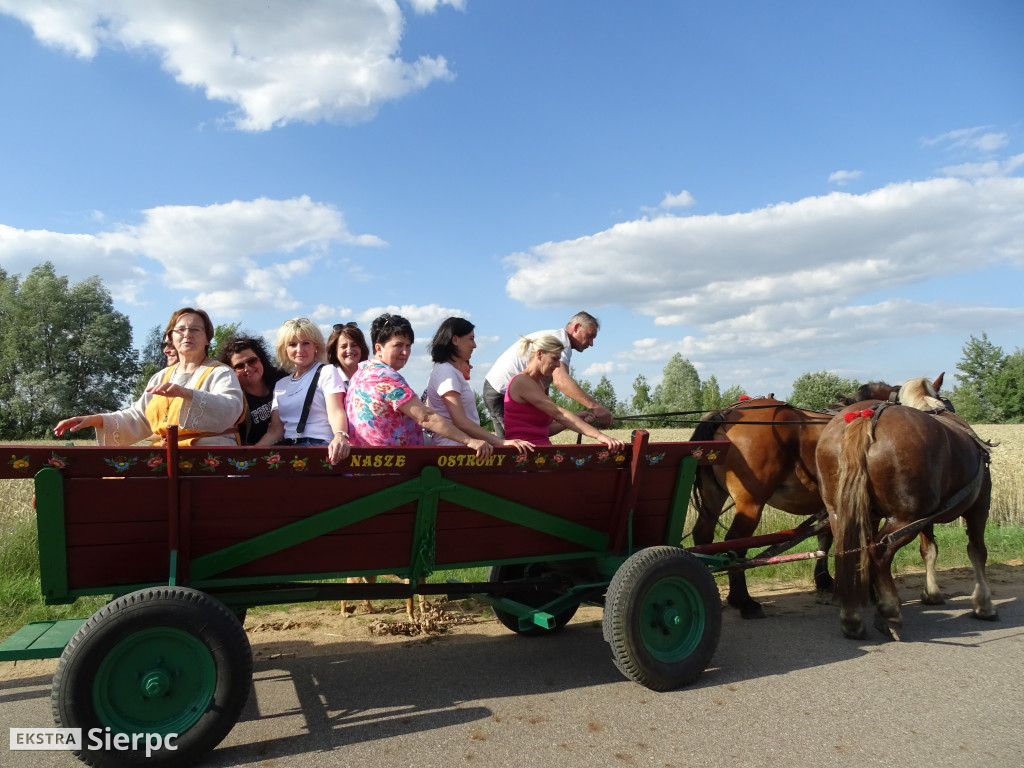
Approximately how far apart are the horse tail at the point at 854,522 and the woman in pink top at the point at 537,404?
193cm

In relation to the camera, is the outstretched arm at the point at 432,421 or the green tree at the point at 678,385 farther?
the green tree at the point at 678,385

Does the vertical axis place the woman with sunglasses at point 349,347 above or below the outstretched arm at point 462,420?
above

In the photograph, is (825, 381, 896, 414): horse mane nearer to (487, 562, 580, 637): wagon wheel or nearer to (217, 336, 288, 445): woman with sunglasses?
(487, 562, 580, 637): wagon wheel

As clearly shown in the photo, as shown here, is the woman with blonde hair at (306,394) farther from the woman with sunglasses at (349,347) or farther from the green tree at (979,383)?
the green tree at (979,383)

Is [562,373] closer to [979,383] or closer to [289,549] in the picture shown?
[289,549]

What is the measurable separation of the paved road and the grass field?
45.9 inches

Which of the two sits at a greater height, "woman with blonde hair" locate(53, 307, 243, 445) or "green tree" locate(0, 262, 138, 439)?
"green tree" locate(0, 262, 138, 439)

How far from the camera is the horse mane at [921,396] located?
6141 mm

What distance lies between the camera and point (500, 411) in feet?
17.5

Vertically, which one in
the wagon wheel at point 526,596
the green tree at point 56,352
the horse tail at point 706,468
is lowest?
the wagon wheel at point 526,596

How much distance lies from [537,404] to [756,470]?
236 cm

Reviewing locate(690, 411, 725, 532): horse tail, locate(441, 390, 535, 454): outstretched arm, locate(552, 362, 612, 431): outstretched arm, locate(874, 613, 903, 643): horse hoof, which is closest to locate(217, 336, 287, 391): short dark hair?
locate(441, 390, 535, 454): outstretched arm

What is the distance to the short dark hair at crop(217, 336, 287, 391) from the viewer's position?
15.4 ft

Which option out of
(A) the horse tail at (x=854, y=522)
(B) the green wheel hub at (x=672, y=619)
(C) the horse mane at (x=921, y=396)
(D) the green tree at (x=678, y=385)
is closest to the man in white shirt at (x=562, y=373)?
(B) the green wheel hub at (x=672, y=619)
